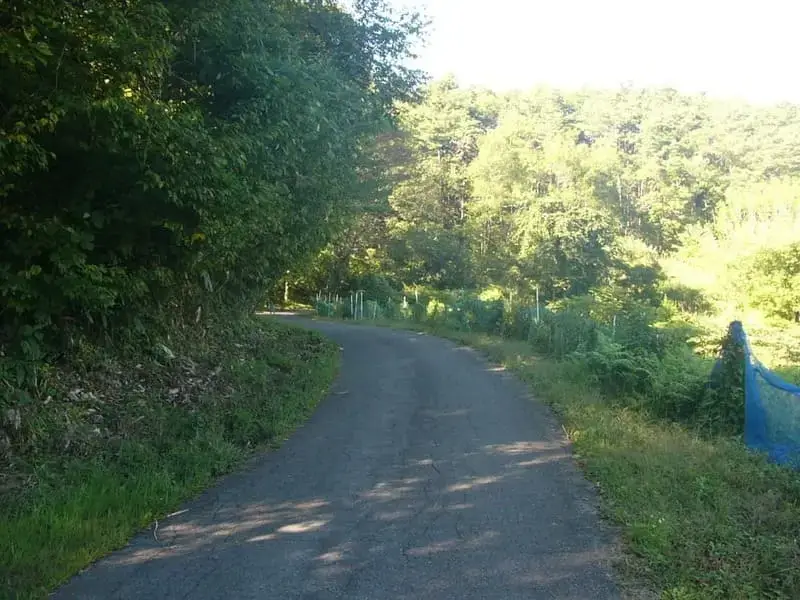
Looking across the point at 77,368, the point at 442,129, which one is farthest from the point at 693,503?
the point at 442,129

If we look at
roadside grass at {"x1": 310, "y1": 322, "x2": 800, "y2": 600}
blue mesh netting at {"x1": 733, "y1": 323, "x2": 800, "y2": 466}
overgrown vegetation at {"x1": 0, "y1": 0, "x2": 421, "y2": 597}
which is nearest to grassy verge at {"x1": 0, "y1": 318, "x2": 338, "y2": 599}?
overgrown vegetation at {"x1": 0, "y1": 0, "x2": 421, "y2": 597}

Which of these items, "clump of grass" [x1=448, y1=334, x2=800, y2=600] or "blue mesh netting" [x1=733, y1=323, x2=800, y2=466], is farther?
"blue mesh netting" [x1=733, y1=323, x2=800, y2=466]

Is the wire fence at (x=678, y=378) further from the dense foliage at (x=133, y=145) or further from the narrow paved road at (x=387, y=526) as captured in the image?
the dense foliage at (x=133, y=145)

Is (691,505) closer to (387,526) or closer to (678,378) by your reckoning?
(387,526)

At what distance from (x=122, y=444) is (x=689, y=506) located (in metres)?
5.70

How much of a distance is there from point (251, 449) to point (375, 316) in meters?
28.5

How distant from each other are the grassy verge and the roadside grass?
155 inches

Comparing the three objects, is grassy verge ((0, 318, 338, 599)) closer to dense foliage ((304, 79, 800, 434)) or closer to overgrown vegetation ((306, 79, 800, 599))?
overgrown vegetation ((306, 79, 800, 599))

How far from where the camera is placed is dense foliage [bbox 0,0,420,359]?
6145 mm

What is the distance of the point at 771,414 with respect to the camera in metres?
8.14

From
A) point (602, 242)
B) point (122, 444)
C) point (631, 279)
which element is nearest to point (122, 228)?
point (122, 444)

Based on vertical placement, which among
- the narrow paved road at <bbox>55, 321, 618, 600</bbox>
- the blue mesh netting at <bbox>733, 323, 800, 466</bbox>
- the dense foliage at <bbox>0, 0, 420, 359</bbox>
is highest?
the dense foliage at <bbox>0, 0, 420, 359</bbox>

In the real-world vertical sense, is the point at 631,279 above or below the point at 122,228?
above

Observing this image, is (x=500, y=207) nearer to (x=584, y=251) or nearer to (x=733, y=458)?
(x=584, y=251)
